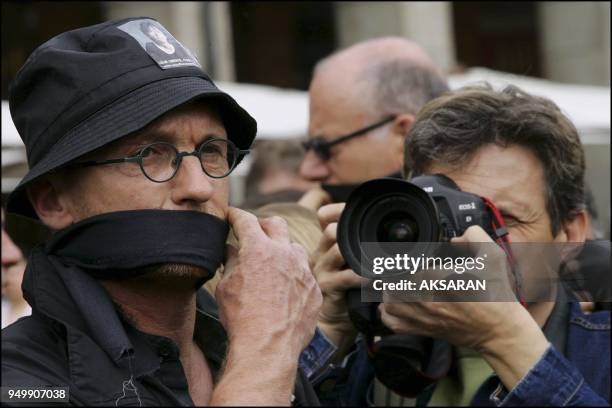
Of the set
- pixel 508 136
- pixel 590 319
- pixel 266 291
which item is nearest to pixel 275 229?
pixel 266 291

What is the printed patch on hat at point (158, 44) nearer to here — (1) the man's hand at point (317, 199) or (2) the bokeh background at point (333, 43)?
(2) the bokeh background at point (333, 43)

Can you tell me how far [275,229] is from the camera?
7.36 feet

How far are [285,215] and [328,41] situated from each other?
13.8m

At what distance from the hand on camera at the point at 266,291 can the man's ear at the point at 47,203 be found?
0.33m

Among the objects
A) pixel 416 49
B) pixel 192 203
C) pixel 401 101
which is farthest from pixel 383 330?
pixel 416 49

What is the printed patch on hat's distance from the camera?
7.25 feet

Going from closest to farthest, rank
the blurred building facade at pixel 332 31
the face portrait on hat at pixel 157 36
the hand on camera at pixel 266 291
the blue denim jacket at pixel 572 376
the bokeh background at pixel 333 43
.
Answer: the hand on camera at pixel 266 291, the face portrait on hat at pixel 157 36, the blue denim jacket at pixel 572 376, the bokeh background at pixel 333 43, the blurred building facade at pixel 332 31

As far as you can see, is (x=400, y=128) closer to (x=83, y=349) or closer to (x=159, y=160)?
(x=159, y=160)

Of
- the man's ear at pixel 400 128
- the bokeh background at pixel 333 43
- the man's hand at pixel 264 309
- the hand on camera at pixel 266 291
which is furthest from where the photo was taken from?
the bokeh background at pixel 333 43

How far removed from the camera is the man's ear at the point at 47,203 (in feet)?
7.44

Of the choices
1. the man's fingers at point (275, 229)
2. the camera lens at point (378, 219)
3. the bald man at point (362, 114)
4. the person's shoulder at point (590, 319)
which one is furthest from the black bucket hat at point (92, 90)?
the bald man at point (362, 114)

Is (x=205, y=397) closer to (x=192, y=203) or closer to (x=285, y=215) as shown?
(x=192, y=203)

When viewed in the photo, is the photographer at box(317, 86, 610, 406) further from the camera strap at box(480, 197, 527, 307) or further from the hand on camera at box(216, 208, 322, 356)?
the hand on camera at box(216, 208, 322, 356)

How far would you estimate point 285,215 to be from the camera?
11.0 feet
